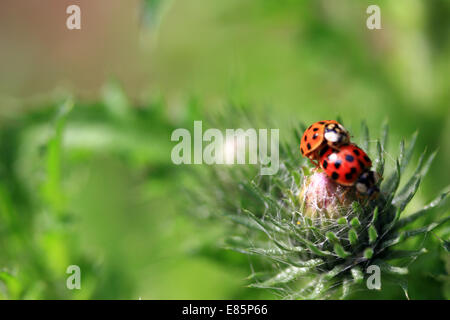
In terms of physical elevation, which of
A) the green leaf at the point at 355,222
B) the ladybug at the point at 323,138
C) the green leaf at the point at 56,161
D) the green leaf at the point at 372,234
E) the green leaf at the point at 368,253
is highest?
the green leaf at the point at 56,161

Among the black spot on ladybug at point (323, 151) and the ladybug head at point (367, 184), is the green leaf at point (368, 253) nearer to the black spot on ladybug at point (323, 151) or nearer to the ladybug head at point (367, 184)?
the ladybug head at point (367, 184)

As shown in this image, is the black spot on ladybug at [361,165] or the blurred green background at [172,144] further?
the blurred green background at [172,144]


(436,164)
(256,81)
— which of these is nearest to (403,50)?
(436,164)

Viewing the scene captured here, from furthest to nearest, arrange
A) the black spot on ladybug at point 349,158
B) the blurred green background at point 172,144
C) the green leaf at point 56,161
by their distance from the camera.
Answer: the blurred green background at point 172,144, the green leaf at point 56,161, the black spot on ladybug at point 349,158

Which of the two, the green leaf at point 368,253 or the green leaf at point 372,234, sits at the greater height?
the green leaf at point 372,234

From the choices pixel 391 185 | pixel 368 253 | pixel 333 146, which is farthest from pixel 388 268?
pixel 333 146

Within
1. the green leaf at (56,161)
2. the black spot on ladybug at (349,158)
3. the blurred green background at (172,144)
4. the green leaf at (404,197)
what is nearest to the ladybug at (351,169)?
the black spot on ladybug at (349,158)

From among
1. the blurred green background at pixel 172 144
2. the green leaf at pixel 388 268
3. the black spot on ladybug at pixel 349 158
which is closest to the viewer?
the green leaf at pixel 388 268
